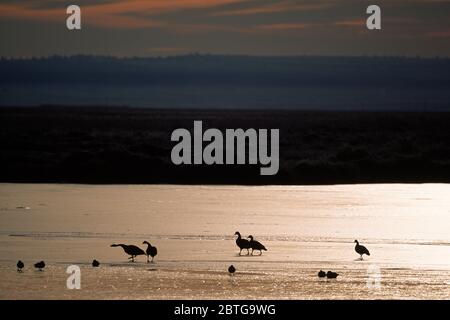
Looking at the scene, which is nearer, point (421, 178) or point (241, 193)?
point (241, 193)

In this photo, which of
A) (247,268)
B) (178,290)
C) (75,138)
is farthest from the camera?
(75,138)

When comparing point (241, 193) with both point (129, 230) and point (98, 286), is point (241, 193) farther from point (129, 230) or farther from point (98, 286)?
point (98, 286)

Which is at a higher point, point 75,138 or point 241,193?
point 75,138

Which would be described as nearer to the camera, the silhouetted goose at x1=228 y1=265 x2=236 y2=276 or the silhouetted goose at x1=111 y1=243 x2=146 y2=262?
the silhouetted goose at x1=228 y1=265 x2=236 y2=276

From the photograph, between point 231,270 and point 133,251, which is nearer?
point 231,270

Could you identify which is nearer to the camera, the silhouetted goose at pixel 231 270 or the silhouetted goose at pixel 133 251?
the silhouetted goose at pixel 231 270

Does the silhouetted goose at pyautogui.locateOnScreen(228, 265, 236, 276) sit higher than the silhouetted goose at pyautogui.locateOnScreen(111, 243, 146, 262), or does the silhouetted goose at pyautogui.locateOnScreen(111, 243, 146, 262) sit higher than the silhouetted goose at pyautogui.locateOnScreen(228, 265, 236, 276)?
the silhouetted goose at pyautogui.locateOnScreen(111, 243, 146, 262)

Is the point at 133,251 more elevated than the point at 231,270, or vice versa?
the point at 133,251

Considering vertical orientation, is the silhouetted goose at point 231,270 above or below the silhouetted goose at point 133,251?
below

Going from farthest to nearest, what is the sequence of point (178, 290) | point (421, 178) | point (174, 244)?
point (421, 178)
point (174, 244)
point (178, 290)

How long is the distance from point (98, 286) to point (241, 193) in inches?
696
